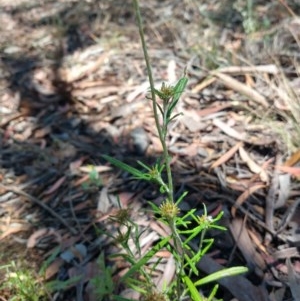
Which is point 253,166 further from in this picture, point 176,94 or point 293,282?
point 176,94

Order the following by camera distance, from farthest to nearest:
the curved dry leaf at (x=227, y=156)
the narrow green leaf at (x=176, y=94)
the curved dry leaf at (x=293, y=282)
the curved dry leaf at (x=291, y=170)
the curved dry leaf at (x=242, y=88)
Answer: the curved dry leaf at (x=242, y=88)
the curved dry leaf at (x=227, y=156)
the curved dry leaf at (x=291, y=170)
the curved dry leaf at (x=293, y=282)
the narrow green leaf at (x=176, y=94)

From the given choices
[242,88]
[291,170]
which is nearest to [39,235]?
[291,170]

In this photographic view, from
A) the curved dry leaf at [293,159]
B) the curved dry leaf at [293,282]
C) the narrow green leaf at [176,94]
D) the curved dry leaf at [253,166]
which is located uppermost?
the narrow green leaf at [176,94]

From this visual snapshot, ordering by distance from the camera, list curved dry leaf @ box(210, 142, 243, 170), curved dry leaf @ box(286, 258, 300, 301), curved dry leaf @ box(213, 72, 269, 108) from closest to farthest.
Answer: curved dry leaf @ box(286, 258, 300, 301) < curved dry leaf @ box(210, 142, 243, 170) < curved dry leaf @ box(213, 72, 269, 108)

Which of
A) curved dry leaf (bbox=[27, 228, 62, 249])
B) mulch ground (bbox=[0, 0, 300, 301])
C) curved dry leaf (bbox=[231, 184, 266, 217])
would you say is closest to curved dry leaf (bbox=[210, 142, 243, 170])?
mulch ground (bbox=[0, 0, 300, 301])

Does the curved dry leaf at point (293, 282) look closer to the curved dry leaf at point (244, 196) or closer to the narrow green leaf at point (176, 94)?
the curved dry leaf at point (244, 196)

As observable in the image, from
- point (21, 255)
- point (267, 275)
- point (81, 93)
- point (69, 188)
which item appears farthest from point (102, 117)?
point (267, 275)

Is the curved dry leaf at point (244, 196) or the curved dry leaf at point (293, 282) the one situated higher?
the curved dry leaf at point (244, 196)

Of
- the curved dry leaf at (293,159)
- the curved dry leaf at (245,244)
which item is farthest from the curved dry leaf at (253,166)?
the curved dry leaf at (245,244)

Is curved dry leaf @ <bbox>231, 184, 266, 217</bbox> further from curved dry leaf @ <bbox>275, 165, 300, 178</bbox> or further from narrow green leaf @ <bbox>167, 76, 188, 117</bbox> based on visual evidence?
narrow green leaf @ <bbox>167, 76, 188, 117</bbox>
